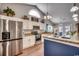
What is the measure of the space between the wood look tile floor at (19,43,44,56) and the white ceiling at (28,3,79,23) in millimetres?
607

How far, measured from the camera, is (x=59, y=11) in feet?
8.36

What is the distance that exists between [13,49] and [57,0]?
1387mm

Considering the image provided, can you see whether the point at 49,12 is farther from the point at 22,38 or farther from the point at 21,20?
the point at 22,38

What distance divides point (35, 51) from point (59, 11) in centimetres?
93

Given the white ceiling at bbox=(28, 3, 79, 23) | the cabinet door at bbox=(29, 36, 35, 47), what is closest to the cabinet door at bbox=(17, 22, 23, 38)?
the cabinet door at bbox=(29, 36, 35, 47)

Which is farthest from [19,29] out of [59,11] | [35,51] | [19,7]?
[59,11]

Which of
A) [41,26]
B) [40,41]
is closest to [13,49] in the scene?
[40,41]

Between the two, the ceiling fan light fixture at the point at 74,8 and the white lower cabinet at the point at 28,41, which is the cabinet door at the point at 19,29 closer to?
the white lower cabinet at the point at 28,41

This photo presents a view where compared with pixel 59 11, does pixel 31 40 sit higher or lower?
lower

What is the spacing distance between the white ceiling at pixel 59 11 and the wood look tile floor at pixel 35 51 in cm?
61

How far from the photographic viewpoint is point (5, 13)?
266cm

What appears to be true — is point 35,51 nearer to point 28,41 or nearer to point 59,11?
point 28,41

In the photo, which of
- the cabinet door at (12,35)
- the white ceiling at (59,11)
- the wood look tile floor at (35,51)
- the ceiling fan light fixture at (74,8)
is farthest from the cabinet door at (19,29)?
the ceiling fan light fixture at (74,8)

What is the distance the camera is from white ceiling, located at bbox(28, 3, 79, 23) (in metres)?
2.50
